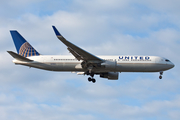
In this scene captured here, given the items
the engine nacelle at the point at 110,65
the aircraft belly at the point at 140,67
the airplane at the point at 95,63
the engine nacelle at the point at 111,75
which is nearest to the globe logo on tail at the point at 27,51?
the airplane at the point at 95,63

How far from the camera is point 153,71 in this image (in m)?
47.3

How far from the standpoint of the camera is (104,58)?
47.1 meters

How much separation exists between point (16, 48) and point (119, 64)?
51.9 ft

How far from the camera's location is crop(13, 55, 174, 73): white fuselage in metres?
46.2

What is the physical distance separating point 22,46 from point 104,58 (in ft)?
41.2

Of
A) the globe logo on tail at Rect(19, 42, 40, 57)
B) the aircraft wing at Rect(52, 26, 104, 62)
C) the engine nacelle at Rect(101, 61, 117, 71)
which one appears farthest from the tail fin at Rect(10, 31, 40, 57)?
the engine nacelle at Rect(101, 61, 117, 71)

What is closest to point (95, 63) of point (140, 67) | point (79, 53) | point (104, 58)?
point (104, 58)

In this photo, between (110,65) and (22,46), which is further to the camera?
(22,46)

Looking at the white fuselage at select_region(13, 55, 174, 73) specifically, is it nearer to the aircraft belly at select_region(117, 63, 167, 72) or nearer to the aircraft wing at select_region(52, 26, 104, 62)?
the aircraft belly at select_region(117, 63, 167, 72)

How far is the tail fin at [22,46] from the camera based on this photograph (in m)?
48.5

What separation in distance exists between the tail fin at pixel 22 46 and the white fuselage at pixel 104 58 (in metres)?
1.71

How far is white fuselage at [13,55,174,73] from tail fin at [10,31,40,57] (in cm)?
171

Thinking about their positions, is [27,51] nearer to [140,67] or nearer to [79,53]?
[79,53]

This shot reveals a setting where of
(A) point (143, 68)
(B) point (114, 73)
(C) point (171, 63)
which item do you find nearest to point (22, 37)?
(B) point (114, 73)
